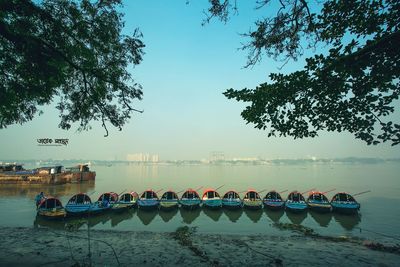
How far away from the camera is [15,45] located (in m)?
7.39

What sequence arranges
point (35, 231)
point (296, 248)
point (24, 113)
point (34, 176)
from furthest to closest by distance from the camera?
point (34, 176)
point (35, 231)
point (296, 248)
point (24, 113)

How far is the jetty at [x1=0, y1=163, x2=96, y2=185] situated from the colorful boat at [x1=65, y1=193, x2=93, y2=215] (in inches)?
1392

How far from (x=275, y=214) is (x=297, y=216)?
2.16 m

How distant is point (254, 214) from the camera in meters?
27.8

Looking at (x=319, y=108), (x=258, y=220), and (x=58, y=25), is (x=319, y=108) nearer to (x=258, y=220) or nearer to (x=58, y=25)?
(x=58, y=25)

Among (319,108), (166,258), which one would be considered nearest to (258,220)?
(166,258)

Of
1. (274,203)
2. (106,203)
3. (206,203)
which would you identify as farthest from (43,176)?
(274,203)

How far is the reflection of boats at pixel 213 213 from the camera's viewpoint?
2694 cm

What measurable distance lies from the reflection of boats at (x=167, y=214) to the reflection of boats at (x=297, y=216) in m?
11.9

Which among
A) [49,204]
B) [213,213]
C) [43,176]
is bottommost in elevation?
[213,213]

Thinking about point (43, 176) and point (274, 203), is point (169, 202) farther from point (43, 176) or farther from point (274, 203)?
point (43, 176)

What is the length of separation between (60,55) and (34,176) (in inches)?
2252

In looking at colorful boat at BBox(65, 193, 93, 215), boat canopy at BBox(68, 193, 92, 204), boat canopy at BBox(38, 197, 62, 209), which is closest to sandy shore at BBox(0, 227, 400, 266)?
colorful boat at BBox(65, 193, 93, 215)

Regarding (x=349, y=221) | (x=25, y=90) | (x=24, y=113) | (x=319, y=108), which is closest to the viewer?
(x=319, y=108)
